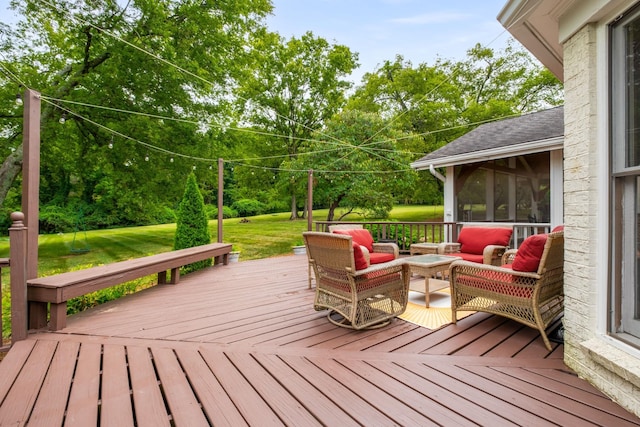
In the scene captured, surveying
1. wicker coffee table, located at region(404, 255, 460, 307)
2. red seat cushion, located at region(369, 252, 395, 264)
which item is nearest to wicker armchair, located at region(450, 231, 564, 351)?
wicker coffee table, located at region(404, 255, 460, 307)

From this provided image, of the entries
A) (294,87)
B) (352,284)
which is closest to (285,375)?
(352,284)

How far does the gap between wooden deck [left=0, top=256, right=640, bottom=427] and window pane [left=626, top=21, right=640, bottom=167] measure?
141 centimetres

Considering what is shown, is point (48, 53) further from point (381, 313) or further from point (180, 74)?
point (381, 313)

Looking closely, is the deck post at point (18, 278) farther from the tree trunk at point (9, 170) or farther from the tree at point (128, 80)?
the tree trunk at point (9, 170)

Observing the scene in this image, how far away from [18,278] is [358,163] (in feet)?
30.5

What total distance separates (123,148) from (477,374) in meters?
10.3

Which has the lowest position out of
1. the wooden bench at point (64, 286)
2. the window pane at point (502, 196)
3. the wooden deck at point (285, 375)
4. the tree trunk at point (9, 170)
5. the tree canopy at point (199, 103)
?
the wooden deck at point (285, 375)

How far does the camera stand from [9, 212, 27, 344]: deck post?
2.74m

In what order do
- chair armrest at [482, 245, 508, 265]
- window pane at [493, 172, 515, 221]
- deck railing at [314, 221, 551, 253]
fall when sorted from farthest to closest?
1. window pane at [493, 172, 515, 221]
2. deck railing at [314, 221, 551, 253]
3. chair armrest at [482, 245, 508, 265]

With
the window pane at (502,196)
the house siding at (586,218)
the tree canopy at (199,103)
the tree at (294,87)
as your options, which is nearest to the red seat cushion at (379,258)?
the house siding at (586,218)

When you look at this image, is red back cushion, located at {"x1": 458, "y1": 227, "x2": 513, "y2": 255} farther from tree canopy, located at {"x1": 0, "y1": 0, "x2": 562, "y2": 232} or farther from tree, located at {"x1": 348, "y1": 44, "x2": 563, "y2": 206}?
tree, located at {"x1": 348, "y1": 44, "x2": 563, "y2": 206}

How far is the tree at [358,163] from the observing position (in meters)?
10.8

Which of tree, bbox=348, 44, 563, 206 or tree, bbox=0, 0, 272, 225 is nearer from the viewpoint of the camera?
tree, bbox=0, 0, 272, 225

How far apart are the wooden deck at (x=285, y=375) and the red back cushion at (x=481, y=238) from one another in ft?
6.80
